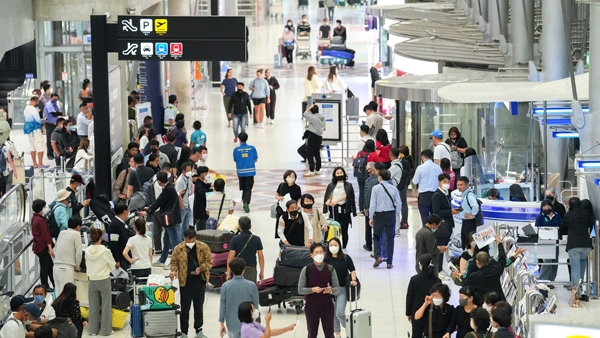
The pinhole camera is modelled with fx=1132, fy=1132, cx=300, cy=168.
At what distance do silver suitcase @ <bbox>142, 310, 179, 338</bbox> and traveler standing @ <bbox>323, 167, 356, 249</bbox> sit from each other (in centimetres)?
413

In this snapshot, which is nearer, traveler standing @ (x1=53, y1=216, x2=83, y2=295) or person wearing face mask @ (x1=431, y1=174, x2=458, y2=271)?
traveler standing @ (x1=53, y1=216, x2=83, y2=295)

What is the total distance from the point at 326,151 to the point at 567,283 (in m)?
11.4

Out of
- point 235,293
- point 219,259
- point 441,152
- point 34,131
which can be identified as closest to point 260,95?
point 34,131

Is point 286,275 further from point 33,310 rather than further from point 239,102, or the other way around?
point 239,102

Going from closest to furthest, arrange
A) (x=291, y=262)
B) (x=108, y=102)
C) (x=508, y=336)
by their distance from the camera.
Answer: (x=508, y=336), (x=291, y=262), (x=108, y=102)

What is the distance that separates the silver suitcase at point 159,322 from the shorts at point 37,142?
11.6 metres

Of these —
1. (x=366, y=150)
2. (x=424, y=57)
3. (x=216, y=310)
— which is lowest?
(x=216, y=310)

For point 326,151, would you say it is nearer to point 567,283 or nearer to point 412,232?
point 412,232

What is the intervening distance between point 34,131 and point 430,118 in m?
8.00

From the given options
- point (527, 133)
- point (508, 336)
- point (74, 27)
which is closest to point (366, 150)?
point (527, 133)

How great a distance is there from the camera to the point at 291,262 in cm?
1311

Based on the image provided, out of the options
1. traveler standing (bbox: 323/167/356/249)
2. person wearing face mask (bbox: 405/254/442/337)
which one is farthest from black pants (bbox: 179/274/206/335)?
traveler standing (bbox: 323/167/356/249)

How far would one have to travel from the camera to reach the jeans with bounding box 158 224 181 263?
15586mm

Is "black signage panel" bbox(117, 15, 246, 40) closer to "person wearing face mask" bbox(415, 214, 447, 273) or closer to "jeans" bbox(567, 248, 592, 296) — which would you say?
"person wearing face mask" bbox(415, 214, 447, 273)
